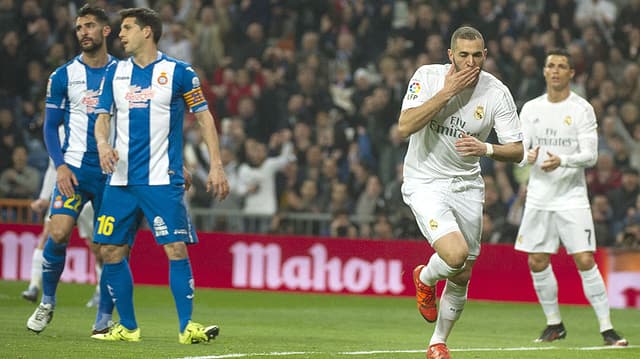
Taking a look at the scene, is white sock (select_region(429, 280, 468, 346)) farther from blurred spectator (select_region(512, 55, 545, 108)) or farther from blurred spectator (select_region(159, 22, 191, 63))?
blurred spectator (select_region(159, 22, 191, 63))

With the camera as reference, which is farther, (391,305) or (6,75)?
(6,75)

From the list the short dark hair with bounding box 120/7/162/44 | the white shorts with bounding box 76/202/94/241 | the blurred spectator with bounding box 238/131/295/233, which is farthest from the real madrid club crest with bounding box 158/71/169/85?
the blurred spectator with bounding box 238/131/295/233

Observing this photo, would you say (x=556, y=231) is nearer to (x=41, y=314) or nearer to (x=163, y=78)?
(x=163, y=78)

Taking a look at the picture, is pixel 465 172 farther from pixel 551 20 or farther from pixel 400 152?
pixel 551 20

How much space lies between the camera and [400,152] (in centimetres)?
1811

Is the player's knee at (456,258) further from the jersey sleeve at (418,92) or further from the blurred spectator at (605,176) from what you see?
the blurred spectator at (605,176)

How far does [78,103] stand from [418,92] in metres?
3.39

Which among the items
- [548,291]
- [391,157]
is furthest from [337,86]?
[548,291]

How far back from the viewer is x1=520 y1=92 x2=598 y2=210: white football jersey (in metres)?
11.3

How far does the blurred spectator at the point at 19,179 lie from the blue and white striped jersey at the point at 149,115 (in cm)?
914

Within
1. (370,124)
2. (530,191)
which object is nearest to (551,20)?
(370,124)

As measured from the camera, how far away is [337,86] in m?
19.7

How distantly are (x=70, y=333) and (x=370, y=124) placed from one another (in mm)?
9278

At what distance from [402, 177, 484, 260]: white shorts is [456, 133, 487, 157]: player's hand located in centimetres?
38
